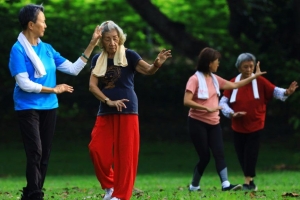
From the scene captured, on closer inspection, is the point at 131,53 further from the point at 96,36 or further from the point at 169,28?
the point at 169,28

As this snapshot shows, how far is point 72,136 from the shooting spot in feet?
80.2

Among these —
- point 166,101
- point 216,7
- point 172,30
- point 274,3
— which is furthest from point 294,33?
point 216,7

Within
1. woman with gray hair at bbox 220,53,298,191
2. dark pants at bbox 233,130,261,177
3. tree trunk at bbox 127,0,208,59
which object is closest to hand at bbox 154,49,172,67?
woman with gray hair at bbox 220,53,298,191

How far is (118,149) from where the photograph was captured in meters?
8.46

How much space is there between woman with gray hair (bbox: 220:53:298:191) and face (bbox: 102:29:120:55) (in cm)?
311

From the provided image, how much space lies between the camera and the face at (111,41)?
853cm

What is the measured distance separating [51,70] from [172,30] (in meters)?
14.8

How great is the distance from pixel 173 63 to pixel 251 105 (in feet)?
43.7

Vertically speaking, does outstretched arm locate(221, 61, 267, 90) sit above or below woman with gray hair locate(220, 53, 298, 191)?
above

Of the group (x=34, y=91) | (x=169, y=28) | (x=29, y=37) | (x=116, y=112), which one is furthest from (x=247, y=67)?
(x=169, y=28)

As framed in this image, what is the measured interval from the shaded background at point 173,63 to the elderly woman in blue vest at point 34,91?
36.2ft

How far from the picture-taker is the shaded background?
20.7 m

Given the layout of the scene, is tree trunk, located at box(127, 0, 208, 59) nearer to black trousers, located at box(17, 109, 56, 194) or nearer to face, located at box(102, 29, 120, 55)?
face, located at box(102, 29, 120, 55)

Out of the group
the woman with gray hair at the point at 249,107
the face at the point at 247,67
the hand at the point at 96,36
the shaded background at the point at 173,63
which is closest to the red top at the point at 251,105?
the woman with gray hair at the point at 249,107
